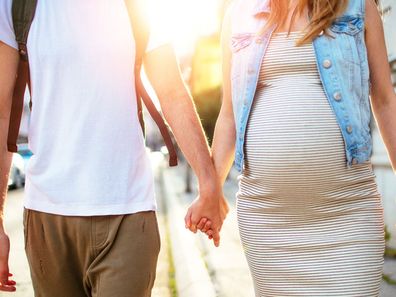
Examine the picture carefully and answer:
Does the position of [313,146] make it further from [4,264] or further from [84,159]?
[4,264]

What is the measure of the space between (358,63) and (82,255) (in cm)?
121

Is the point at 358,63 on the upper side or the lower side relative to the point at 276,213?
upper

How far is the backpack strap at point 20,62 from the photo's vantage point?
6.55ft

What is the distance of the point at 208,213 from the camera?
7.71 ft

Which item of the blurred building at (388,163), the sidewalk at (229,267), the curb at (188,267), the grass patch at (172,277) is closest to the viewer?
the sidewalk at (229,267)

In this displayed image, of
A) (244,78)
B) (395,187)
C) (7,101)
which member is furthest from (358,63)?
(395,187)

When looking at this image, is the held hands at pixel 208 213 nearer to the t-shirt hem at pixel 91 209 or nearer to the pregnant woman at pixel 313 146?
the pregnant woman at pixel 313 146

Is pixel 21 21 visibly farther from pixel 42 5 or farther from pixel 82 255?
pixel 82 255

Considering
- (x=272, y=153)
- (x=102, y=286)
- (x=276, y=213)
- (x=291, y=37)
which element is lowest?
(x=102, y=286)

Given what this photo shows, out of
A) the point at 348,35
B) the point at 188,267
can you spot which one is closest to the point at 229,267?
the point at 188,267

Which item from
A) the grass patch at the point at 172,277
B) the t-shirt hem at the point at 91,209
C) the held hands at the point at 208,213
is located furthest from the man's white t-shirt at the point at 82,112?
the grass patch at the point at 172,277

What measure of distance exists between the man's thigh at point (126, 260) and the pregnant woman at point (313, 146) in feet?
1.37

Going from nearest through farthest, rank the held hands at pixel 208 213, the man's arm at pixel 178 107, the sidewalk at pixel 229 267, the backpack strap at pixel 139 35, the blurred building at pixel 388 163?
the backpack strap at pixel 139 35, the man's arm at pixel 178 107, the held hands at pixel 208 213, the sidewalk at pixel 229 267, the blurred building at pixel 388 163

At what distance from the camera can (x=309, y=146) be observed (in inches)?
81.8
